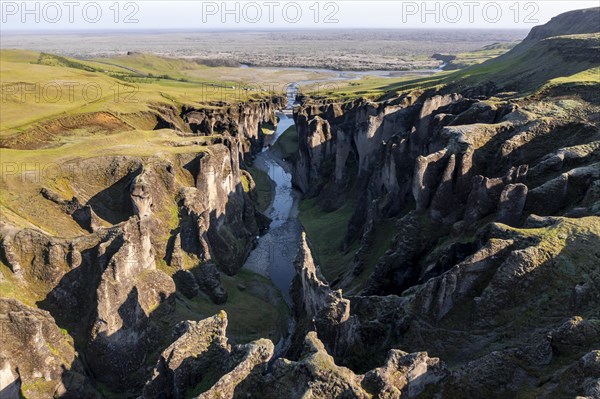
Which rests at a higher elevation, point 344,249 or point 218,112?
point 218,112

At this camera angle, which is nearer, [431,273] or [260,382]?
[260,382]

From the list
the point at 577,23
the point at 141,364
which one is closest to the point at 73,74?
the point at 141,364

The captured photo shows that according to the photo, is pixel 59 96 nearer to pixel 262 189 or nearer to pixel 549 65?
pixel 262 189

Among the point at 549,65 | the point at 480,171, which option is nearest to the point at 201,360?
the point at 480,171

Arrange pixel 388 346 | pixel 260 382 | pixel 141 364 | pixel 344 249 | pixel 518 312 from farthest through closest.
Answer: pixel 344 249, pixel 141 364, pixel 388 346, pixel 518 312, pixel 260 382

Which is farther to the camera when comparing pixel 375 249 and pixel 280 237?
pixel 280 237

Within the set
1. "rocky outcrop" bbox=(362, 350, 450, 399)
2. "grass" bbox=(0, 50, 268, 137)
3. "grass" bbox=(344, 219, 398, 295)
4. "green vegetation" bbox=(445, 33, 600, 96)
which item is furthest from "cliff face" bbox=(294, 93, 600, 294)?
"grass" bbox=(0, 50, 268, 137)

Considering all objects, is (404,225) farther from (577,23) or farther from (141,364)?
(577,23)
